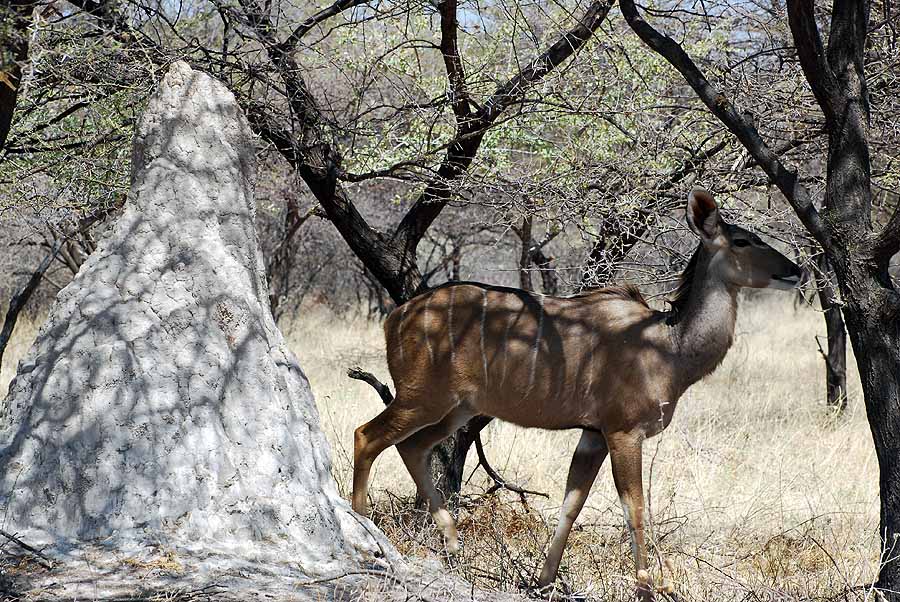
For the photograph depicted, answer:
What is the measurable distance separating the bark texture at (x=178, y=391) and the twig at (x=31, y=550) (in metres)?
0.11

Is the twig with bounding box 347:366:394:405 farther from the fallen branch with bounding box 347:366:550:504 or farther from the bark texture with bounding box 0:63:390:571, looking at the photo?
the bark texture with bounding box 0:63:390:571

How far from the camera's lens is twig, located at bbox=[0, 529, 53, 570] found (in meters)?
3.73

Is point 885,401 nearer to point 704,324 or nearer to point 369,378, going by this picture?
point 704,324

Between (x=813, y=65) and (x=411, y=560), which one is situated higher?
(x=813, y=65)

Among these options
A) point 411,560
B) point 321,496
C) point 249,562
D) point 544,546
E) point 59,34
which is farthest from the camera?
point 544,546

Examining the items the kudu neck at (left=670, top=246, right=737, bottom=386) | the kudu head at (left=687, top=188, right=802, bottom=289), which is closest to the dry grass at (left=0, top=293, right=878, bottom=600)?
the kudu neck at (left=670, top=246, right=737, bottom=386)

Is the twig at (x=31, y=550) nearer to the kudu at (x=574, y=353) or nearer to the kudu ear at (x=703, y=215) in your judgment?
the kudu at (x=574, y=353)

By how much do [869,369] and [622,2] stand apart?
203 cm

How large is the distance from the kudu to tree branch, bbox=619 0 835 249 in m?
0.69

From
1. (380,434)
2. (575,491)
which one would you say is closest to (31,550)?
(380,434)

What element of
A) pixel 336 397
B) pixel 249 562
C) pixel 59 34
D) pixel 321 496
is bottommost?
pixel 249 562

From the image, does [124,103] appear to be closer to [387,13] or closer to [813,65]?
[387,13]

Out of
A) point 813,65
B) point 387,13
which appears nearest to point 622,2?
point 813,65

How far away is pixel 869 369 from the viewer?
444cm
